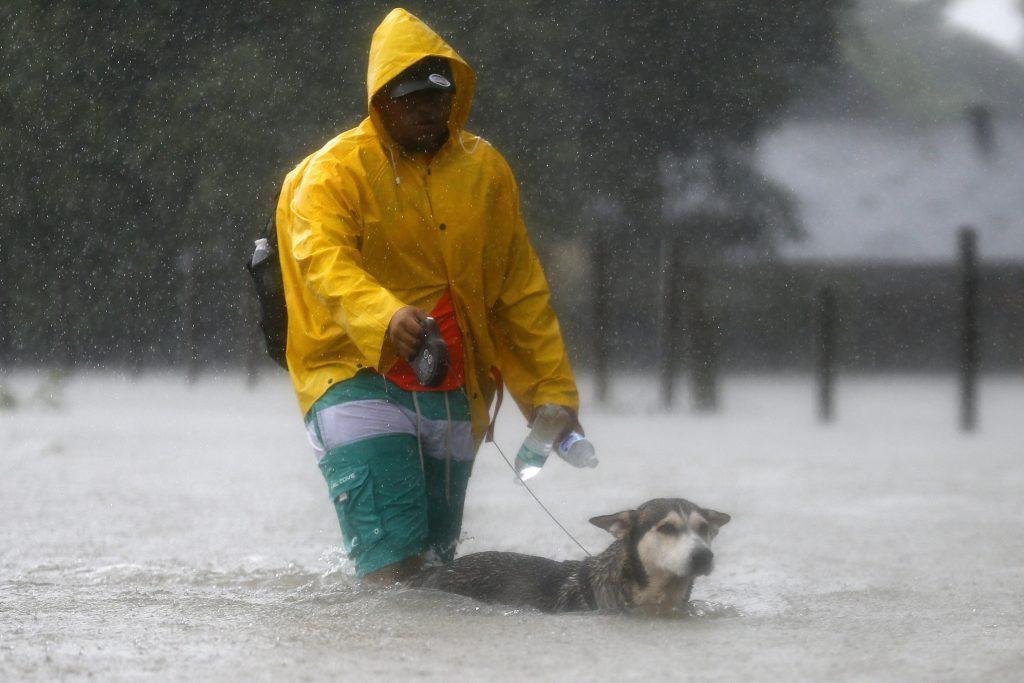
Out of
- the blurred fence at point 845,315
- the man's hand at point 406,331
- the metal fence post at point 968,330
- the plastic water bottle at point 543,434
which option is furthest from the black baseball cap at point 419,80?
the blurred fence at point 845,315

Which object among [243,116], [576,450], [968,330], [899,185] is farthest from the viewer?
[899,185]

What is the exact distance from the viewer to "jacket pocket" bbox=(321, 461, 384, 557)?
5891 mm

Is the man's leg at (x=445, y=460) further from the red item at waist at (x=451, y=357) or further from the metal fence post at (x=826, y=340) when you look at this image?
the metal fence post at (x=826, y=340)

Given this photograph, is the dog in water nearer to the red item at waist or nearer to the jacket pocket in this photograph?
the jacket pocket

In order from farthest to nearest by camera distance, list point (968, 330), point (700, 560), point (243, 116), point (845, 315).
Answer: point (845, 315) < point (243, 116) < point (968, 330) < point (700, 560)

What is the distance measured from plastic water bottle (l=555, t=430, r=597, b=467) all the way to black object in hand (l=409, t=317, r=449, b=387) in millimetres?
878

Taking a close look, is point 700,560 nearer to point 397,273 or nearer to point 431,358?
point 431,358

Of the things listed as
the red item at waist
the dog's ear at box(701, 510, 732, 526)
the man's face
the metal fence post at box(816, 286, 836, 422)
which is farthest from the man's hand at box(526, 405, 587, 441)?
the metal fence post at box(816, 286, 836, 422)

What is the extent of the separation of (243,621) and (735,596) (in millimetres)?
2085

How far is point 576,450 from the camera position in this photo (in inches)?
243

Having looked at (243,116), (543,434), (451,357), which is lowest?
(543,434)

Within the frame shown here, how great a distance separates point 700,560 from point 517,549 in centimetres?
292

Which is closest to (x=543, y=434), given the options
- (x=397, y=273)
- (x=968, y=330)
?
(x=397, y=273)

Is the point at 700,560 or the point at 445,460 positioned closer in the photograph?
the point at 700,560
